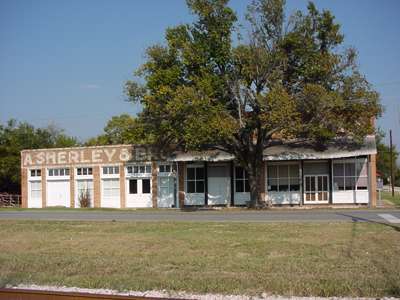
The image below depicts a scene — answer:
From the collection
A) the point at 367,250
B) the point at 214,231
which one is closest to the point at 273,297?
the point at 367,250

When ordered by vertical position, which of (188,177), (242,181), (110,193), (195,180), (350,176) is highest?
(188,177)

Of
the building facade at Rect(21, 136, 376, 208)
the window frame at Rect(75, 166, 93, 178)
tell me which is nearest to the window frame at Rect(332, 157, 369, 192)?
the building facade at Rect(21, 136, 376, 208)

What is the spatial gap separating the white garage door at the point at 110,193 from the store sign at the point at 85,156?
1.68m

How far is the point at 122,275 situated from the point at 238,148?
80.4ft

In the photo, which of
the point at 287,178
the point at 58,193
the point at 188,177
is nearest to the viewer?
the point at 287,178

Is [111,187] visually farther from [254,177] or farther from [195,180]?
[254,177]

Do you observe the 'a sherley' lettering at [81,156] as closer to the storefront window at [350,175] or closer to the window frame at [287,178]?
the window frame at [287,178]

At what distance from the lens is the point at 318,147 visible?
37719mm

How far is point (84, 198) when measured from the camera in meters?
45.9

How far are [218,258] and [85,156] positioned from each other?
3490cm

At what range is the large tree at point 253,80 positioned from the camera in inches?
1245

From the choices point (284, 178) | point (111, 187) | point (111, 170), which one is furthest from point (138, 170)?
point (284, 178)

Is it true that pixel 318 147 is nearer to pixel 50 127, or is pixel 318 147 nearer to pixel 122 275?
pixel 122 275

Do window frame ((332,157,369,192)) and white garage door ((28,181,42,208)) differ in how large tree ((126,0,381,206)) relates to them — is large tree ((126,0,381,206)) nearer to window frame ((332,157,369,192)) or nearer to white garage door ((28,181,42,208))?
window frame ((332,157,369,192))
